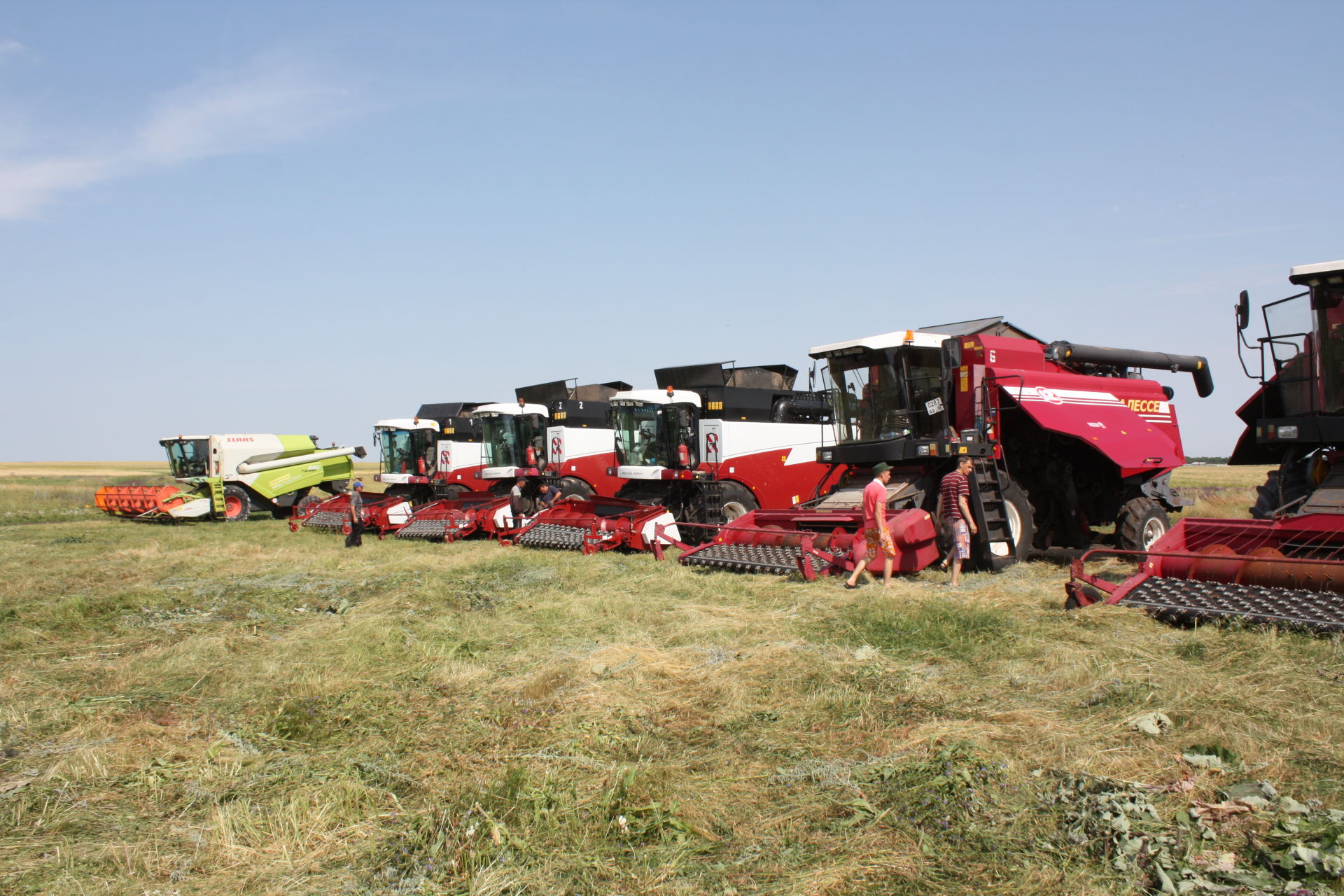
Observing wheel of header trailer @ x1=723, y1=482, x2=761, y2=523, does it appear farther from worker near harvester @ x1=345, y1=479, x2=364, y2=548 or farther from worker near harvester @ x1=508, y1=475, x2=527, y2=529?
worker near harvester @ x1=345, y1=479, x2=364, y2=548

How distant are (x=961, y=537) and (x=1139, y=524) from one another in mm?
3639

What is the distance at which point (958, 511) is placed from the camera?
920cm

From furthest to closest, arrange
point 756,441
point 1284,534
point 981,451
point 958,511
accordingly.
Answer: point 756,441, point 981,451, point 958,511, point 1284,534

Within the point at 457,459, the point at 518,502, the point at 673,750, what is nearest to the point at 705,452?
the point at 518,502

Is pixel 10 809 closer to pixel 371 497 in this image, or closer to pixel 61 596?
pixel 61 596

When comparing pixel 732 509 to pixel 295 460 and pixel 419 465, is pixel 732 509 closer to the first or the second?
pixel 419 465

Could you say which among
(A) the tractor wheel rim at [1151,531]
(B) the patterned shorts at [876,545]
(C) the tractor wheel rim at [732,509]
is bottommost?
(A) the tractor wheel rim at [1151,531]

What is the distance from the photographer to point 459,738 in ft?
15.6

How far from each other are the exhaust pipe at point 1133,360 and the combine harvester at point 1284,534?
2799 mm

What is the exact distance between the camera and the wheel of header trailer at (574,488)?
1809 cm

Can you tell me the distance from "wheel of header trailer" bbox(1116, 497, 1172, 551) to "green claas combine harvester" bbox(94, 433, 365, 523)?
1836 cm

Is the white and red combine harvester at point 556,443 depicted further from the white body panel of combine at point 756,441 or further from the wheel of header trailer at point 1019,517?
the wheel of header trailer at point 1019,517

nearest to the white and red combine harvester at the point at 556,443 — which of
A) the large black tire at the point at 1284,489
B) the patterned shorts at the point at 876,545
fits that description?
the patterned shorts at the point at 876,545

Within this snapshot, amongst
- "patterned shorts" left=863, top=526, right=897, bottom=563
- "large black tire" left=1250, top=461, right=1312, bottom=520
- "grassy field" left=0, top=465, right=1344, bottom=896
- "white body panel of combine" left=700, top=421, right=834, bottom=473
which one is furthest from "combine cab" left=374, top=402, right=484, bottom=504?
"large black tire" left=1250, top=461, right=1312, bottom=520
